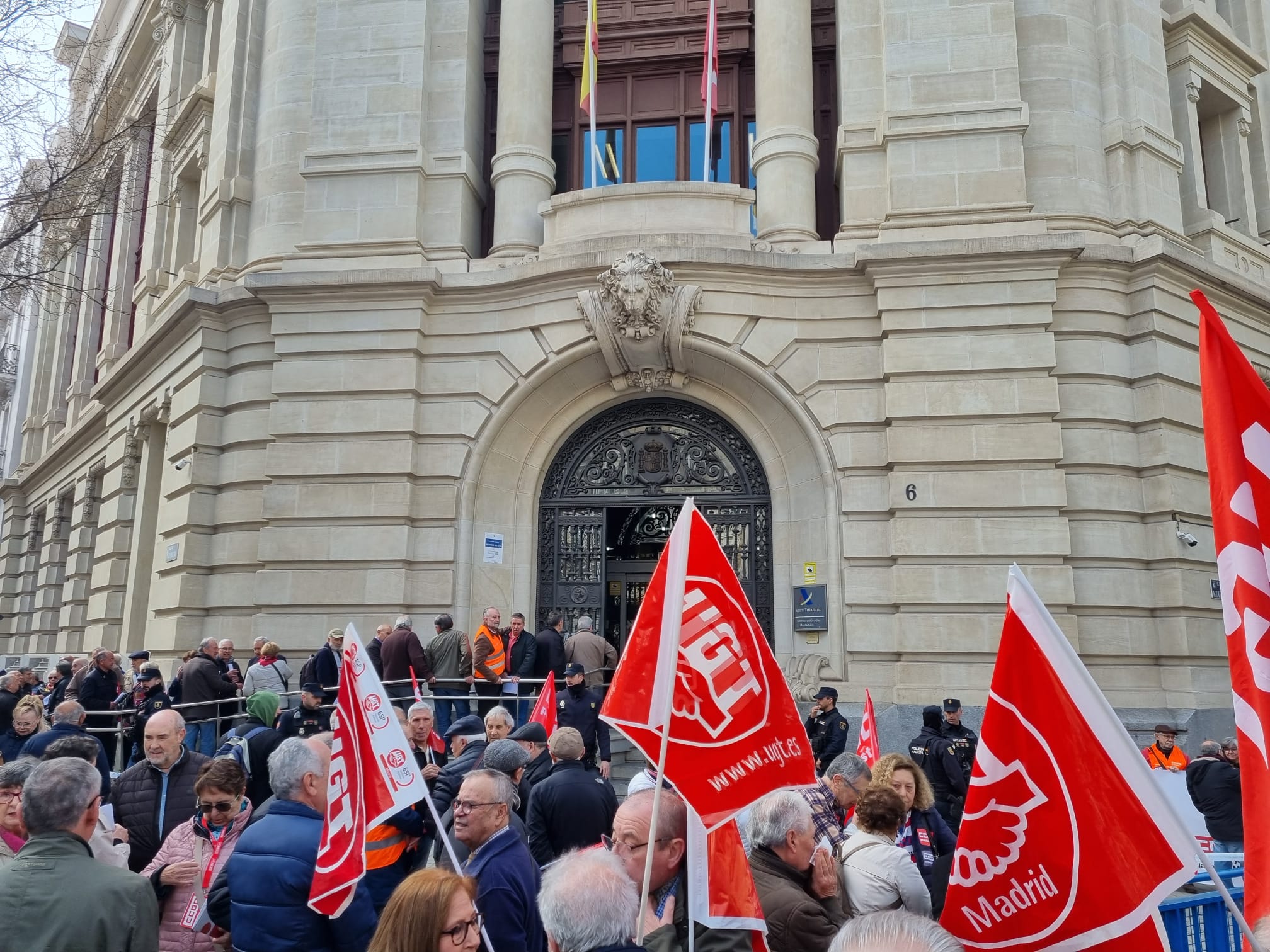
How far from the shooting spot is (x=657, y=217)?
15055 millimetres

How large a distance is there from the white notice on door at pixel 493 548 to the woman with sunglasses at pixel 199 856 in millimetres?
10313

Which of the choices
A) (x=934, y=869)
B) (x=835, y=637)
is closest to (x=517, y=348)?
(x=835, y=637)

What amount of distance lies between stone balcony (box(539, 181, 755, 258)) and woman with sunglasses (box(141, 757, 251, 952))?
11342mm

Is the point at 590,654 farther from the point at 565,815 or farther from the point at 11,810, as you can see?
the point at 11,810

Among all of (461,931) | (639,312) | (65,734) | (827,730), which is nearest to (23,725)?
(65,734)

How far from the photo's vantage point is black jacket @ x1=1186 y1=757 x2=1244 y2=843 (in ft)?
27.5

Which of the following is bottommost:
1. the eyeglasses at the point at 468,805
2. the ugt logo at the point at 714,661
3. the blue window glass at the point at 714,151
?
the eyeglasses at the point at 468,805

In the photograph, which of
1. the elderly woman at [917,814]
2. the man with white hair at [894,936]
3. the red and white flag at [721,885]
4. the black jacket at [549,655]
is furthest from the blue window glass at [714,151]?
the man with white hair at [894,936]

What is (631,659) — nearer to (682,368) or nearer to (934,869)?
(934,869)

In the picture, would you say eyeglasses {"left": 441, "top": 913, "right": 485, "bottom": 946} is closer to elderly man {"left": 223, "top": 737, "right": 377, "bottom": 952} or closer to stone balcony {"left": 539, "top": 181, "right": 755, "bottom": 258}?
elderly man {"left": 223, "top": 737, "right": 377, "bottom": 952}

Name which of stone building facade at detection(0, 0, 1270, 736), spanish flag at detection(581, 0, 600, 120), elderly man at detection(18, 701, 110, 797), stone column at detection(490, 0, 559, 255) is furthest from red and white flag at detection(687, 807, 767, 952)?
spanish flag at detection(581, 0, 600, 120)

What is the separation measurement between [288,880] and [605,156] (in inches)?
611

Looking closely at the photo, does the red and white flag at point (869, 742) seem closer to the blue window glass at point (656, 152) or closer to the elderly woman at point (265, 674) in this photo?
the elderly woman at point (265, 674)

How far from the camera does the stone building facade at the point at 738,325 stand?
44.6ft
